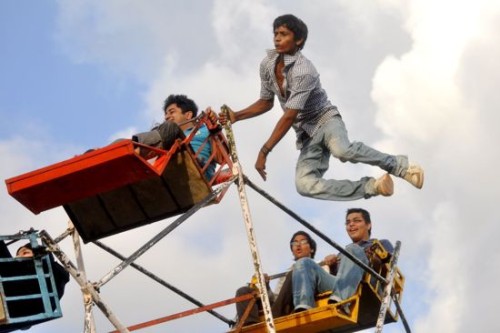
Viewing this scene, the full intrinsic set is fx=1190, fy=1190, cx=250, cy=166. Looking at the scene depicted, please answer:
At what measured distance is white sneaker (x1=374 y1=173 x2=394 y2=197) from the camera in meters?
14.6

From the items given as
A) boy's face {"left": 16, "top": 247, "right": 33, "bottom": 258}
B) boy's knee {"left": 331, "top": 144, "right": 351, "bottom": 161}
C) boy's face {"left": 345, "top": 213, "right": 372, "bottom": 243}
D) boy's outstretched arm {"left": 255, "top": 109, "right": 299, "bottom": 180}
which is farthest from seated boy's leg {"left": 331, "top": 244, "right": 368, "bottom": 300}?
boy's face {"left": 16, "top": 247, "right": 33, "bottom": 258}

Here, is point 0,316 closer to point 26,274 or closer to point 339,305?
point 26,274

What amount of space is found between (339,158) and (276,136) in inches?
34.7

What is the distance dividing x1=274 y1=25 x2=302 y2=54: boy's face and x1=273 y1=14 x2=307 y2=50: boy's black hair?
0.05m

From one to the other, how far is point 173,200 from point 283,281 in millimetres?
2647

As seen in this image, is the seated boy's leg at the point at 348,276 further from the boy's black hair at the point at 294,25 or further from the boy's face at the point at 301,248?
the boy's black hair at the point at 294,25

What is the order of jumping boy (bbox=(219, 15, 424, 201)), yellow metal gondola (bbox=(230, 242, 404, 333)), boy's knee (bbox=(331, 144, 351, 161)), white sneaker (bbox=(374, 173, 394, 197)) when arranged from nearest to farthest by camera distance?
yellow metal gondola (bbox=(230, 242, 404, 333))
white sneaker (bbox=(374, 173, 394, 197))
jumping boy (bbox=(219, 15, 424, 201))
boy's knee (bbox=(331, 144, 351, 161))

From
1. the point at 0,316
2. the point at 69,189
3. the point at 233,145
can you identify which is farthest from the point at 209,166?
the point at 0,316

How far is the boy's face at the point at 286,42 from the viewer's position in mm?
15117

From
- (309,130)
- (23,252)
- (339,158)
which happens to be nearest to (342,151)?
(339,158)

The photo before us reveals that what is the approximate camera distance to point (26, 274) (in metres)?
12.9

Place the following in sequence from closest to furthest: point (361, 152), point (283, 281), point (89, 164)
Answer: point (89, 164) < point (361, 152) < point (283, 281)

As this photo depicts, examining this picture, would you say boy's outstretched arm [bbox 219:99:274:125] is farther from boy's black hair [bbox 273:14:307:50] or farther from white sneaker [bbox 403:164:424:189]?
white sneaker [bbox 403:164:424:189]

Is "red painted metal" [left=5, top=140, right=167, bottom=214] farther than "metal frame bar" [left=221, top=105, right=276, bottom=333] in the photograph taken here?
No
